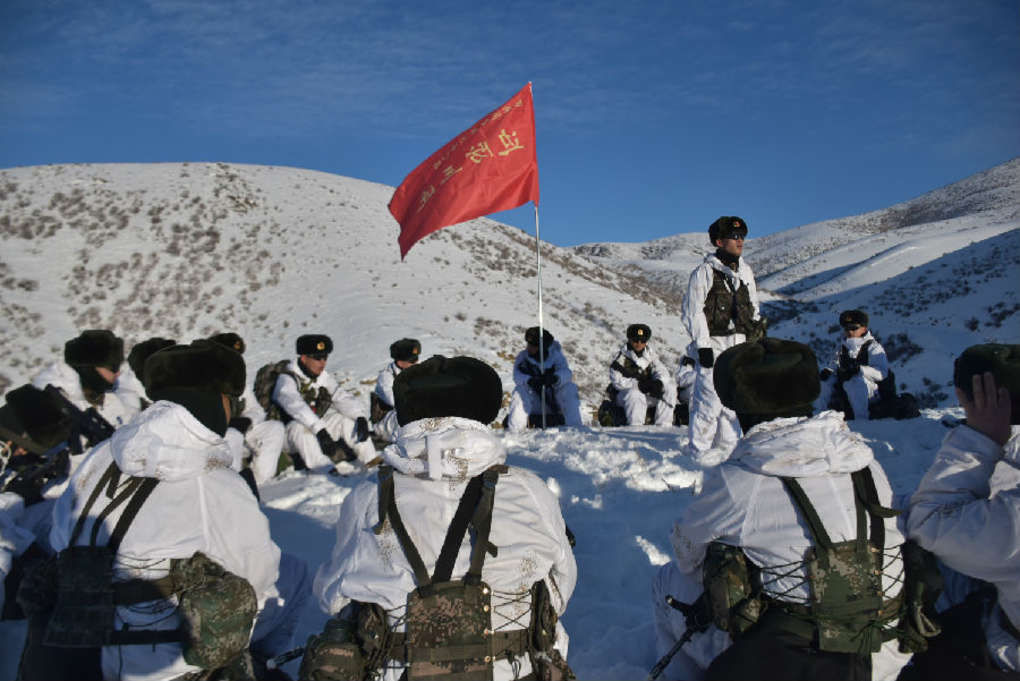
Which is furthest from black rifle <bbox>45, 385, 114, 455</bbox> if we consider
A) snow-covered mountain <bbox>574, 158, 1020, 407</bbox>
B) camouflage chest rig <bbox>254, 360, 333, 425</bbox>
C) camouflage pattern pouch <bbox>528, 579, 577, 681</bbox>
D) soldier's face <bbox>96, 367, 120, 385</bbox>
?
snow-covered mountain <bbox>574, 158, 1020, 407</bbox>

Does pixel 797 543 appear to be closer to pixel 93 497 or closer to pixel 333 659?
pixel 333 659

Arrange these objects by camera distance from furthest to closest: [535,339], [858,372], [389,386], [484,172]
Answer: [535,339] < [858,372] < [484,172] < [389,386]

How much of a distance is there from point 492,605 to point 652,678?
105cm

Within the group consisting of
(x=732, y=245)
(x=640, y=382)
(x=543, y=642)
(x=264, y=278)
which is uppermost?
(x=264, y=278)

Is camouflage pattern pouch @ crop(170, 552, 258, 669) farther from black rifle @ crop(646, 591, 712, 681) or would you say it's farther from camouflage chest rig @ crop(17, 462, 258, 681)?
black rifle @ crop(646, 591, 712, 681)

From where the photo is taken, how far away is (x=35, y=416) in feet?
15.2

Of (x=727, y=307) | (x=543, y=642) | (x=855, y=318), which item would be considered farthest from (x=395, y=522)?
(x=855, y=318)

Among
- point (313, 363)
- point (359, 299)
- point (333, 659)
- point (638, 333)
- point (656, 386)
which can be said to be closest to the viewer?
point (333, 659)

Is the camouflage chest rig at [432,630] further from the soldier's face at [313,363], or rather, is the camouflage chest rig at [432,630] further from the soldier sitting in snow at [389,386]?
the soldier's face at [313,363]

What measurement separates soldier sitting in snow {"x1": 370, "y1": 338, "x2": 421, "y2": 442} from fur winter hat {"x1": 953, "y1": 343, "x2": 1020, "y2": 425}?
5.38 metres

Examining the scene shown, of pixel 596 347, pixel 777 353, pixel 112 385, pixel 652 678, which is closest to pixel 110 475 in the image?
pixel 652 678

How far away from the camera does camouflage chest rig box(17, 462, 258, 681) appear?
250 centimetres

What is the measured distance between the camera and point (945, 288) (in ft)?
116

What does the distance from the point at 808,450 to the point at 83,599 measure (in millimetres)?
2712
